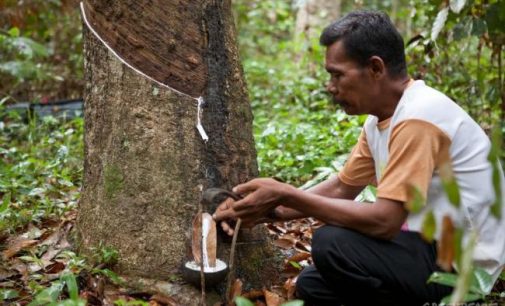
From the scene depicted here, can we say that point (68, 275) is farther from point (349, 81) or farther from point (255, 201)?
point (349, 81)

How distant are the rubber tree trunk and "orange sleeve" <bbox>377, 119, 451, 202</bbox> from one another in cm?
79

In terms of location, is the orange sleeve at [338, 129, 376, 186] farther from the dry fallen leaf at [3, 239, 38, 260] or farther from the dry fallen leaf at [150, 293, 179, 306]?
the dry fallen leaf at [3, 239, 38, 260]

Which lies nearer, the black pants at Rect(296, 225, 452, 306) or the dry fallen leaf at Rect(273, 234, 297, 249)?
the black pants at Rect(296, 225, 452, 306)

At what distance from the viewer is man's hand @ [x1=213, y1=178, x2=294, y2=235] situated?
7.60 feet

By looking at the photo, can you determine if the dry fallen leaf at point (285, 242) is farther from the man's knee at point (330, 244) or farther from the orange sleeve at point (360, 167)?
the man's knee at point (330, 244)

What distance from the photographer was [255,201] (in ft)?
7.68

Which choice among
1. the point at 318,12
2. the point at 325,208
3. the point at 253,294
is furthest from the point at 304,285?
Result: the point at 318,12

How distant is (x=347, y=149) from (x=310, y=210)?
233 centimetres

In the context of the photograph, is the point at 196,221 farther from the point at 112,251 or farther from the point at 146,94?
the point at 146,94

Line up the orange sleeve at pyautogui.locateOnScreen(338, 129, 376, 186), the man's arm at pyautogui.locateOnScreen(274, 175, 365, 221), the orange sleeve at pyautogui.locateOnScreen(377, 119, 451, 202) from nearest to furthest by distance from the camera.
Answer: the orange sleeve at pyautogui.locateOnScreen(377, 119, 451, 202) < the orange sleeve at pyautogui.locateOnScreen(338, 129, 376, 186) < the man's arm at pyautogui.locateOnScreen(274, 175, 365, 221)

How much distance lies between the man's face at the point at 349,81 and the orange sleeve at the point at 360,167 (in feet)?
0.97

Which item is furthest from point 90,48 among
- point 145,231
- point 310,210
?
point 310,210

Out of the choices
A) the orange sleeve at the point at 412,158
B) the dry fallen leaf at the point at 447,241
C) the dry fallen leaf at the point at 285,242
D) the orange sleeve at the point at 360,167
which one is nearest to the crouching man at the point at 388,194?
the orange sleeve at the point at 412,158

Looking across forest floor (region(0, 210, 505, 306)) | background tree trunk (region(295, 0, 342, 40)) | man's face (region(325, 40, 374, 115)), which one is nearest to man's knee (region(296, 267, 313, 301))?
forest floor (region(0, 210, 505, 306))
